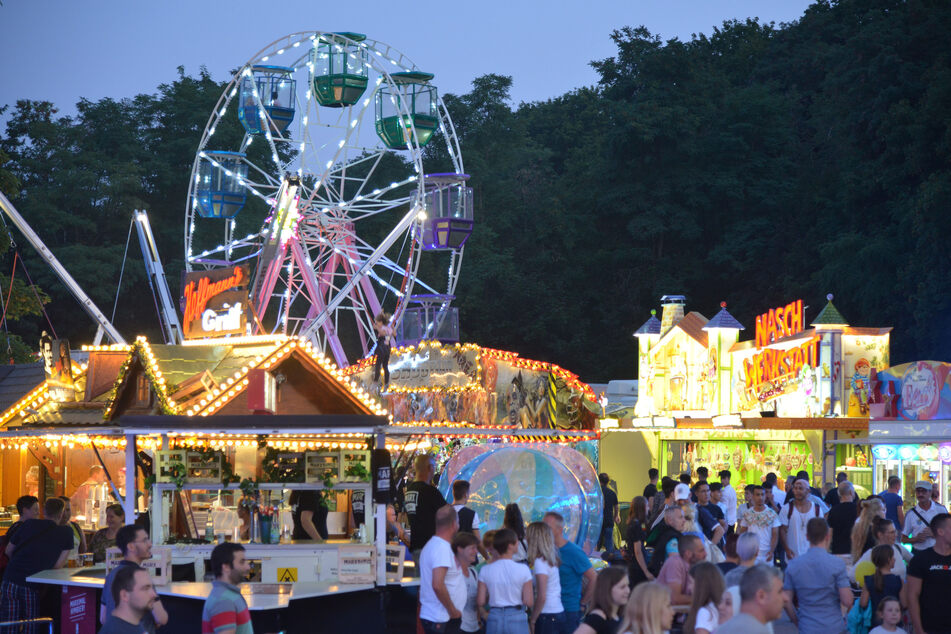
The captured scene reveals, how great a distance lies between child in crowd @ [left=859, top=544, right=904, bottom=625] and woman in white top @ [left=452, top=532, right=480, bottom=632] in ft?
9.65

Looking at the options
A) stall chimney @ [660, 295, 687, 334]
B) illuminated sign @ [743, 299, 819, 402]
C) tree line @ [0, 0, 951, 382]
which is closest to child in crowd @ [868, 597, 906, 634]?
illuminated sign @ [743, 299, 819, 402]

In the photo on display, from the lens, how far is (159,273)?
23078 millimetres

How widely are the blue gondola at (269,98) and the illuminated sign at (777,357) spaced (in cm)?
1159

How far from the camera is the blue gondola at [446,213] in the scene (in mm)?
26938

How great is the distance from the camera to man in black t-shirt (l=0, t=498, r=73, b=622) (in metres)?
12.2

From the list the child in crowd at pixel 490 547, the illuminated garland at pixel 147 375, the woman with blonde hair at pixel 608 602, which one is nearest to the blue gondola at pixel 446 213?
the illuminated garland at pixel 147 375

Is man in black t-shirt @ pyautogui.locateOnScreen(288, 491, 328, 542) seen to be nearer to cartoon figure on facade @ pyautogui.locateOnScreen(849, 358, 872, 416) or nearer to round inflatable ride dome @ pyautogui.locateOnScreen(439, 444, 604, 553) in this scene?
round inflatable ride dome @ pyautogui.locateOnScreen(439, 444, 604, 553)

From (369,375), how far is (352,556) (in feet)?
29.2

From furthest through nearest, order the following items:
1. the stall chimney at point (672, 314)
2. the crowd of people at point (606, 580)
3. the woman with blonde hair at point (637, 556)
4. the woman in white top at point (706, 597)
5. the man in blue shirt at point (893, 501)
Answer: the stall chimney at point (672, 314), the man in blue shirt at point (893, 501), the woman with blonde hair at point (637, 556), the woman in white top at point (706, 597), the crowd of people at point (606, 580)

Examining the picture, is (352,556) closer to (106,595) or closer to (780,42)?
(106,595)

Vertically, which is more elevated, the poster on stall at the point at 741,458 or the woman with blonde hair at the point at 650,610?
the woman with blonde hair at the point at 650,610

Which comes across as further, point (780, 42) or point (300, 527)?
point (780, 42)

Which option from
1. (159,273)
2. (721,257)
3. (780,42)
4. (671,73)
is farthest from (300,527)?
(780,42)

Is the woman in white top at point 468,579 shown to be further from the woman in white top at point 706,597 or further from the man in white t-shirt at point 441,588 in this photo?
the woman in white top at point 706,597
